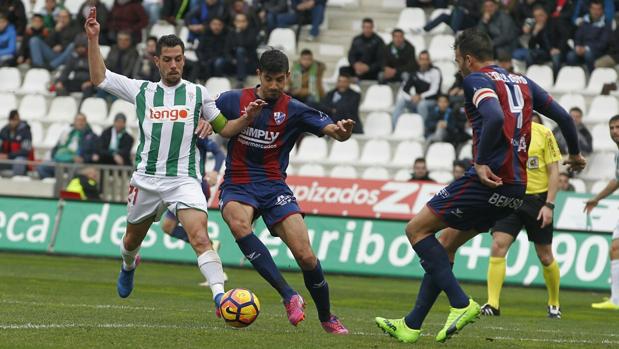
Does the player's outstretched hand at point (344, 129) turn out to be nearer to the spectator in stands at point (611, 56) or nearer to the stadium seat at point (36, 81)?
the spectator in stands at point (611, 56)

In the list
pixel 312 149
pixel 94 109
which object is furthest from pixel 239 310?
pixel 94 109

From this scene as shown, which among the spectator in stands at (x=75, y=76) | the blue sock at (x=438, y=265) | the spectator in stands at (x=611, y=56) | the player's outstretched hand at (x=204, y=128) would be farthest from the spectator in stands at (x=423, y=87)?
the blue sock at (x=438, y=265)

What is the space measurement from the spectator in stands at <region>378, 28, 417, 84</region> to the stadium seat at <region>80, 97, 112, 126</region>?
670 centimetres

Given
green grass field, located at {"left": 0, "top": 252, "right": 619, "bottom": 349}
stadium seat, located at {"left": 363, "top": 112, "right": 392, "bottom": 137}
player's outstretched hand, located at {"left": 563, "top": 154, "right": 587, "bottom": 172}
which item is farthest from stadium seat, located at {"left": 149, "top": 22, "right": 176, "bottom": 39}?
player's outstretched hand, located at {"left": 563, "top": 154, "right": 587, "bottom": 172}

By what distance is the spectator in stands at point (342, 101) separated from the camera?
26.3 m

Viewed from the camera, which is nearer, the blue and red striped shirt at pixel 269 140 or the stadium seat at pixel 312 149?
the blue and red striped shirt at pixel 269 140

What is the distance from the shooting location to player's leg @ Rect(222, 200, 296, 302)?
436 inches

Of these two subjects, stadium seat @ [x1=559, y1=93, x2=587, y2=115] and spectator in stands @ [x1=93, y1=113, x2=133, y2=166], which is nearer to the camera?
stadium seat @ [x1=559, y1=93, x2=587, y2=115]

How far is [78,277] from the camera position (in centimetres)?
1820

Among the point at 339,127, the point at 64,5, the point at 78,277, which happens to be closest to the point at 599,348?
the point at 339,127

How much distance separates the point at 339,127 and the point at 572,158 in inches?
76.0

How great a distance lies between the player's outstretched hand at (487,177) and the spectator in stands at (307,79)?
56.1 feet

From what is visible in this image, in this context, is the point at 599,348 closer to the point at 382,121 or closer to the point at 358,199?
the point at 358,199

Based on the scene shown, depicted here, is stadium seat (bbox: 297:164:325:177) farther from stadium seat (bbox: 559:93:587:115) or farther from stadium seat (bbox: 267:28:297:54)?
stadium seat (bbox: 559:93:587:115)
